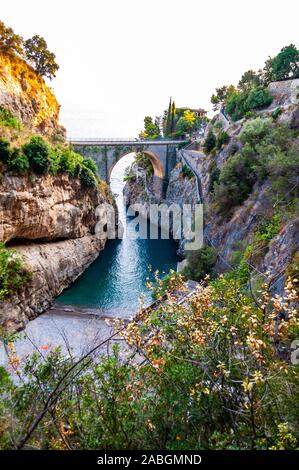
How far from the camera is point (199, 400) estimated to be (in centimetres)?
490

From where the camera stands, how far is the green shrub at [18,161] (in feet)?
69.0

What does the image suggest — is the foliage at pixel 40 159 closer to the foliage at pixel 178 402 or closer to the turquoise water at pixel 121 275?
the turquoise water at pixel 121 275

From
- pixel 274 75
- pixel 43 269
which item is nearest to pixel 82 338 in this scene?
pixel 43 269

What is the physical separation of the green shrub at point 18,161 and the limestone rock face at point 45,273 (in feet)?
18.6

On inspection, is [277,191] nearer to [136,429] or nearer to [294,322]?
[294,322]

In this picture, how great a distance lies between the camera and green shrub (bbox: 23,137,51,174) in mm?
22362

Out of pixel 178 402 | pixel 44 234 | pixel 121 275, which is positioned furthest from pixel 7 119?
pixel 178 402

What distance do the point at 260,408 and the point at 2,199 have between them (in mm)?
19813

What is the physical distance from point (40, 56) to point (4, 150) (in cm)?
1561

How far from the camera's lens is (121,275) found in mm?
28844

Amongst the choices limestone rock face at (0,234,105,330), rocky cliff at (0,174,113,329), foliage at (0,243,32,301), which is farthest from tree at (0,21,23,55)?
foliage at (0,243,32,301)

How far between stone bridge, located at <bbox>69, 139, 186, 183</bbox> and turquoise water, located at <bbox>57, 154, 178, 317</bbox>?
31.9ft

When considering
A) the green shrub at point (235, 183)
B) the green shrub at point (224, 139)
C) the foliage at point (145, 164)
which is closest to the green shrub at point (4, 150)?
the green shrub at point (235, 183)
